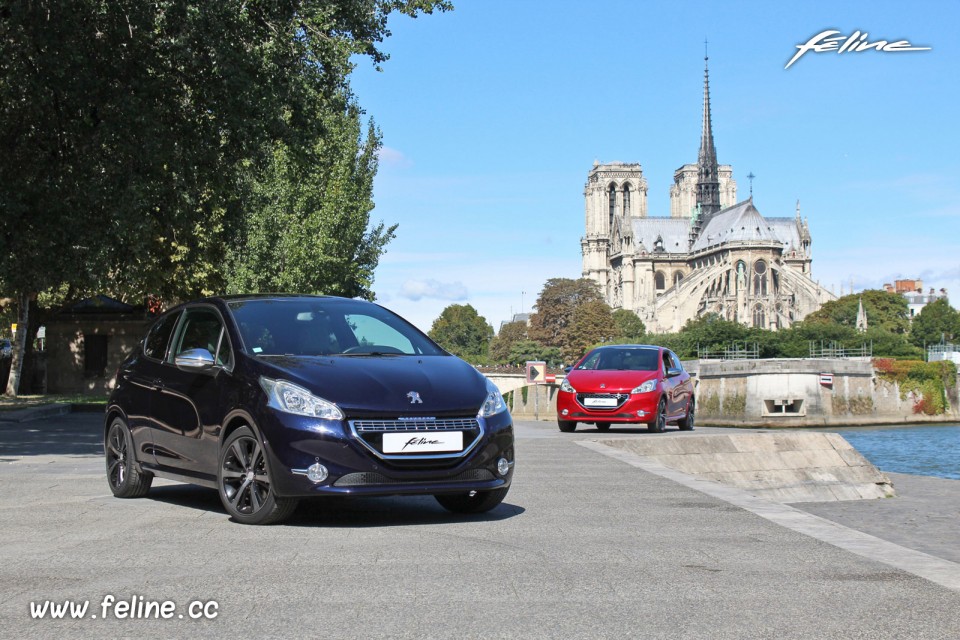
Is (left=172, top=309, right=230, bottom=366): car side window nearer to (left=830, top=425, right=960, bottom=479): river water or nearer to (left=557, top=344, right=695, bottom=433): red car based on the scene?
(left=557, top=344, right=695, bottom=433): red car

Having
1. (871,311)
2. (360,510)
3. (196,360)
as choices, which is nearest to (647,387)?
(360,510)

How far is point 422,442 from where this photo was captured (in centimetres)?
787

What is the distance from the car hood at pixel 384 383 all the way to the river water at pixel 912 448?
28012 millimetres

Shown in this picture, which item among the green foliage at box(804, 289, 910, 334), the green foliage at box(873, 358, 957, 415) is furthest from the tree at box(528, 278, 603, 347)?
the green foliage at box(873, 358, 957, 415)

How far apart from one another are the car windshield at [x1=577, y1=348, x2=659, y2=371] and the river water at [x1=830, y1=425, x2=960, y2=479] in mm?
14848

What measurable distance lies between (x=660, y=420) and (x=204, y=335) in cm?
1366

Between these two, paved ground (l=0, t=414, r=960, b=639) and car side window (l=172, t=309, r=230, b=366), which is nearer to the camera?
paved ground (l=0, t=414, r=960, b=639)

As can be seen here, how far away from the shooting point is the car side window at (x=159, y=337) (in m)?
9.72

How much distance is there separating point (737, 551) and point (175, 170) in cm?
1335

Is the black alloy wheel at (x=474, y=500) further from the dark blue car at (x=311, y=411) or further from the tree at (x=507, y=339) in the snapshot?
the tree at (x=507, y=339)

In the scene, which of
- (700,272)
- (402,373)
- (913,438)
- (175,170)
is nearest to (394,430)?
(402,373)

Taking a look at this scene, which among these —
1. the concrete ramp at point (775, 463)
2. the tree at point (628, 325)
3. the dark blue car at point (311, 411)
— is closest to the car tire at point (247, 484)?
the dark blue car at point (311, 411)

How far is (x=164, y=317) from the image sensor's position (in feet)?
33.0

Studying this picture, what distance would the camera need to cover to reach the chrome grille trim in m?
7.75
